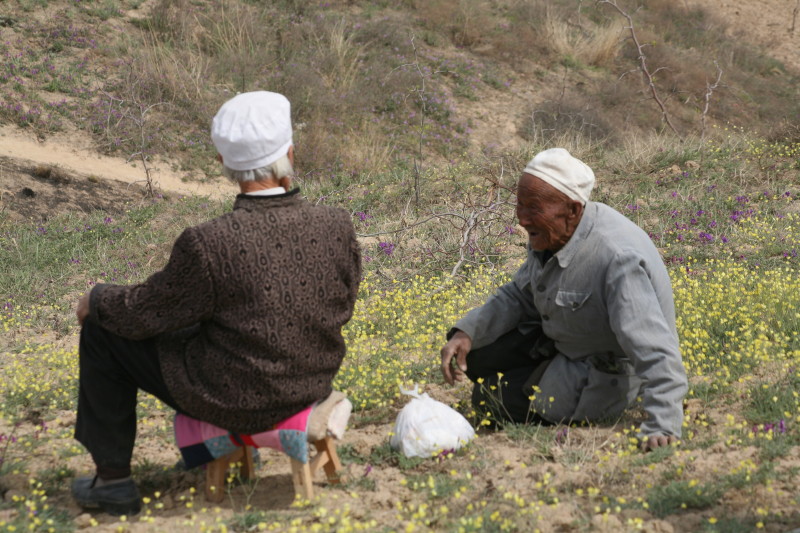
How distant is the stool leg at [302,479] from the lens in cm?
296

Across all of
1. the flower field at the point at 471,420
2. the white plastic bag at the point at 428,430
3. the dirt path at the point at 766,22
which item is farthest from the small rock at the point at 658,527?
the dirt path at the point at 766,22

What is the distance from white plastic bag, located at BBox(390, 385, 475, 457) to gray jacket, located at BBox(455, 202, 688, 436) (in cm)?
41

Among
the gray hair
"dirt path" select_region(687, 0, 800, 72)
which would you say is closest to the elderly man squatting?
the gray hair

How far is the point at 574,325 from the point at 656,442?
0.59m

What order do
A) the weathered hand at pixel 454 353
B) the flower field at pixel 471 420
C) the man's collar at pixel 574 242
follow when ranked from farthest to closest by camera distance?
the weathered hand at pixel 454 353
the man's collar at pixel 574 242
the flower field at pixel 471 420

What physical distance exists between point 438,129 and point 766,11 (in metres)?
15.0

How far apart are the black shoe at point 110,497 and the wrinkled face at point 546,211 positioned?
1.87 metres

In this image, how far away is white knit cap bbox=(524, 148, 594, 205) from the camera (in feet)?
10.8

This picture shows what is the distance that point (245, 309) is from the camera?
2738 mm

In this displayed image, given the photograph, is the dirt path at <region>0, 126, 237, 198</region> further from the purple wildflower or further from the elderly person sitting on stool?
the elderly person sitting on stool

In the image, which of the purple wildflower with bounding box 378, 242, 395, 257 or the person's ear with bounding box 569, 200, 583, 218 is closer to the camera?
the person's ear with bounding box 569, 200, 583, 218

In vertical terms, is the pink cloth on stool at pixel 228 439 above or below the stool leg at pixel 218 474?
above

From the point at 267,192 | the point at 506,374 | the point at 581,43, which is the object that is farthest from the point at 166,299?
the point at 581,43

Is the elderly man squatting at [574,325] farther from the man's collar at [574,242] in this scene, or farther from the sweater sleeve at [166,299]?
the sweater sleeve at [166,299]
